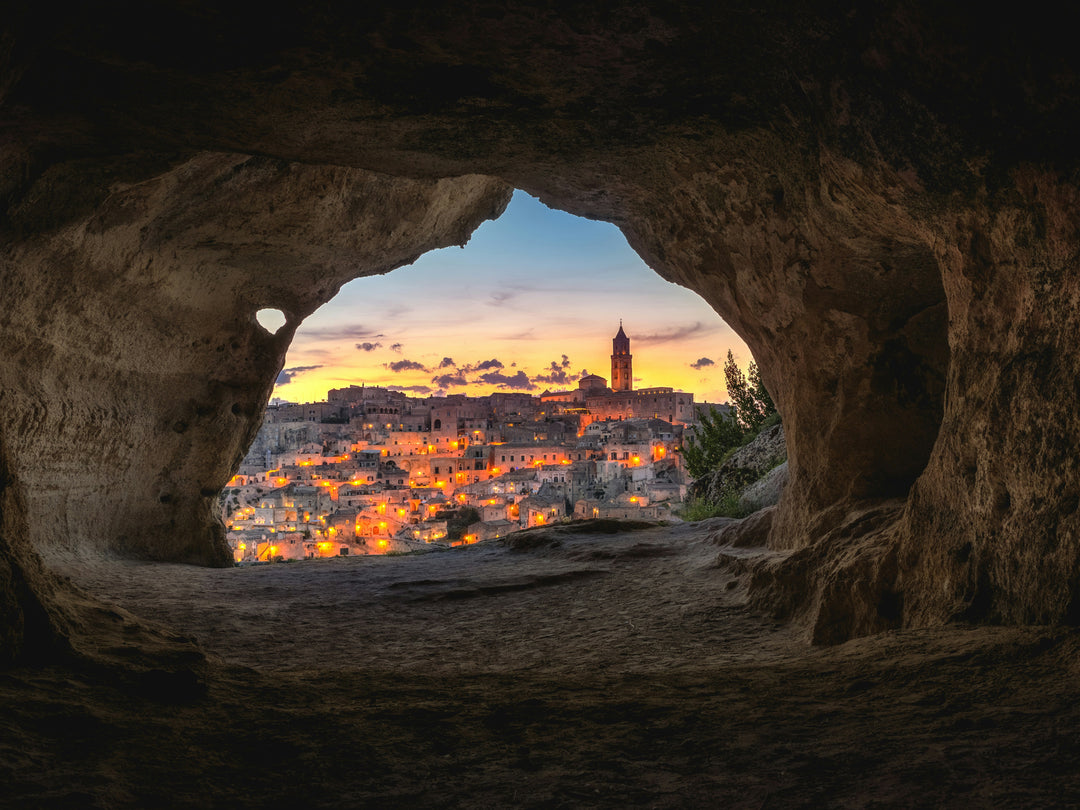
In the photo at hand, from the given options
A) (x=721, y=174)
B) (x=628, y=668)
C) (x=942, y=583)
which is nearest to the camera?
(x=942, y=583)

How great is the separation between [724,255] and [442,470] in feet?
289

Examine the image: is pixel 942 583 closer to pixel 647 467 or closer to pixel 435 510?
pixel 435 510

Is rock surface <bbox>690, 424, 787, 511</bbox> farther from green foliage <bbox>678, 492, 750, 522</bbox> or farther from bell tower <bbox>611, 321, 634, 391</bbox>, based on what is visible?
bell tower <bbox>611, 321, 634, 391</bbox>

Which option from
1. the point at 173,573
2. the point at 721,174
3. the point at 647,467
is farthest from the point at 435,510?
the point at 721,174

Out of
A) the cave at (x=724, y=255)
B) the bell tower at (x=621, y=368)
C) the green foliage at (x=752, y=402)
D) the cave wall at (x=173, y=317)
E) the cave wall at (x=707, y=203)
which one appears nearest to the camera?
the cave at (x=724, y=255)

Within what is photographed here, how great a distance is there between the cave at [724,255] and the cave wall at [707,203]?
1.2 inches

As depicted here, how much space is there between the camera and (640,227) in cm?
1040

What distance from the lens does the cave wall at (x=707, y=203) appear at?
4.13 metres

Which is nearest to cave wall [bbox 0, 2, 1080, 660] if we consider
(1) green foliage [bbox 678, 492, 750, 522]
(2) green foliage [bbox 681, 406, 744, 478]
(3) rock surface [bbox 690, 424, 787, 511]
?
(1) green foliage [bbox 678, 492, 750, 522]

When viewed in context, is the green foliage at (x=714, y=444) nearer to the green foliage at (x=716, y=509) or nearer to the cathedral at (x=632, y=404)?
the green foliage at (x=716, y=509)

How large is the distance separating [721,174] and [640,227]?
9.71 feet

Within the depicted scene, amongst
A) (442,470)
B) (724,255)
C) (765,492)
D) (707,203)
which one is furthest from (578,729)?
(442,470)

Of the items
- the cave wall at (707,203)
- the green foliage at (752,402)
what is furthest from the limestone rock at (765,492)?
the green foliage at (752,402)

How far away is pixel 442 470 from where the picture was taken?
95125mm
